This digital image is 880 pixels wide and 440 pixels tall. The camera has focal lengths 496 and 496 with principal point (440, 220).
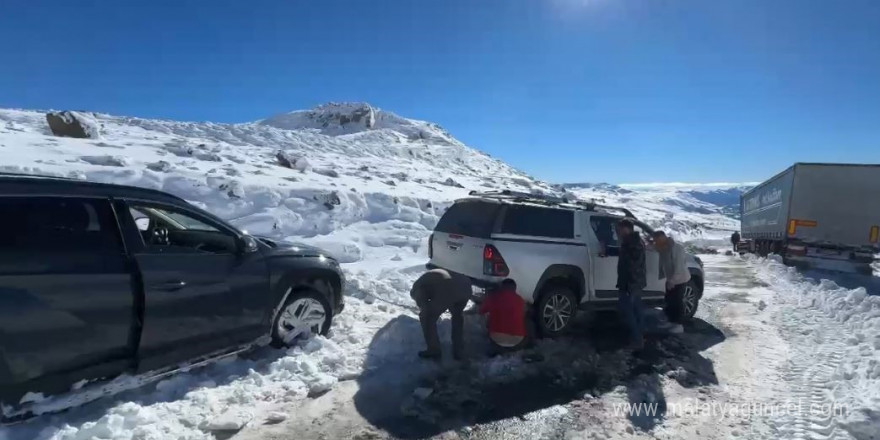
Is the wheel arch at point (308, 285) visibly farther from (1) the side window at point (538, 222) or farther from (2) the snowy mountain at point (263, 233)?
(1) the side window at point (538, 222)

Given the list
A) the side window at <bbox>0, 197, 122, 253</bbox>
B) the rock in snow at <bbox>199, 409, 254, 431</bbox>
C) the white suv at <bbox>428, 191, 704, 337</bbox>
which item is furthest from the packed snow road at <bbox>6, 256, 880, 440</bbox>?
the side window at <bbox>0, 197, 122, 253</bbox>

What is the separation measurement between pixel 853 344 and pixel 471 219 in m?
5.26

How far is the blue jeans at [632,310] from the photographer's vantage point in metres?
6.55

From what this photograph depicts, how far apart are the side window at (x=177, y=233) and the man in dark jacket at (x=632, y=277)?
190 inches

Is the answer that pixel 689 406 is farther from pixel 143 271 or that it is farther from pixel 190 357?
pixel 143 271

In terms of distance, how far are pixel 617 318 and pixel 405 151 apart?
62.9 metres

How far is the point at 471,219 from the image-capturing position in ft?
22.1

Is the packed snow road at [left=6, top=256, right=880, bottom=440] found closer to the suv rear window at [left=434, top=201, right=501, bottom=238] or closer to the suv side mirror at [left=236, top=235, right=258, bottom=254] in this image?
the suv side mirror at [left=236, top=235, right=258, bottom=254]

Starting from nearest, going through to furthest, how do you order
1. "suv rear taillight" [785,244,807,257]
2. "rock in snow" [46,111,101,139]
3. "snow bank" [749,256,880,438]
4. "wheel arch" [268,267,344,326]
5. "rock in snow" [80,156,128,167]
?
"snow bank" [749,256,880,438] < "wheel arch" [268,267,344,326] < "suv rear taillight" [785,244,807,257] < "rock in snow" [80,156,128,167] < "rock in snow" [46,111,101,139]

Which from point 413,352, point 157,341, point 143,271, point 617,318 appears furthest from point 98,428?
point 617,318

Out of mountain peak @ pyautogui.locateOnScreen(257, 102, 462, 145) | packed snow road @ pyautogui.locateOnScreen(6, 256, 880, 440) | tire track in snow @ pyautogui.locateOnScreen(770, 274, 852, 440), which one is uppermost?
mountain peak @ pyautogui.locateOnScreen(257, 102, 462, 145)

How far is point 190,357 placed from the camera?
176 inches

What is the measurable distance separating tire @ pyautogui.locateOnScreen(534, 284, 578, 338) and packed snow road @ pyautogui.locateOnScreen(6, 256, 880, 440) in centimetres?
24

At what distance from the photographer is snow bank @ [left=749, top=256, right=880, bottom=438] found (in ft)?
14.0
